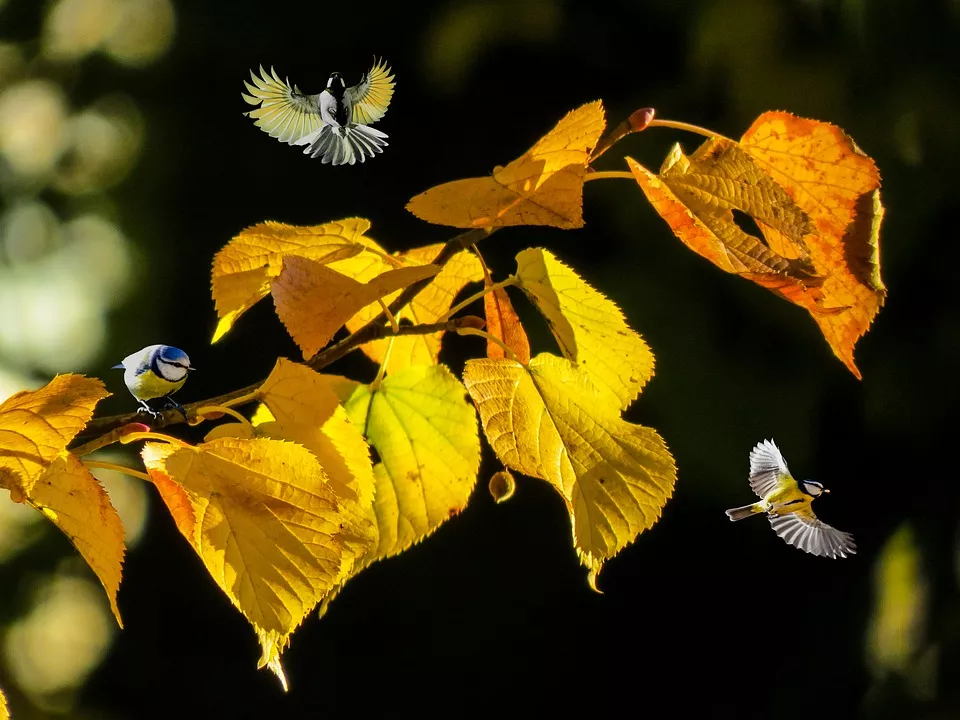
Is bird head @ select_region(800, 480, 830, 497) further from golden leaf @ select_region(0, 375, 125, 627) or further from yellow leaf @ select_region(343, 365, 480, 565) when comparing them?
golden leaf @ select_region(0, 375, 125, 627)

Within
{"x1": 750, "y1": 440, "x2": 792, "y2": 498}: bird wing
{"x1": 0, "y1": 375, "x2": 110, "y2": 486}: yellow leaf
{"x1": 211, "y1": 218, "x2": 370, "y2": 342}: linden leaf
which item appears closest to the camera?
{"x1": 0, "y1": 375, "x2": 110, "y2": 486}: yellow leaf

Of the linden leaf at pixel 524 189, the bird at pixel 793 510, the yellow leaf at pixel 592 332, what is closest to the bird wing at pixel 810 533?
the bird at pixel 793 510

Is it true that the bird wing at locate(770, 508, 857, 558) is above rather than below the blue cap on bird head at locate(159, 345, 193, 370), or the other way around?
below

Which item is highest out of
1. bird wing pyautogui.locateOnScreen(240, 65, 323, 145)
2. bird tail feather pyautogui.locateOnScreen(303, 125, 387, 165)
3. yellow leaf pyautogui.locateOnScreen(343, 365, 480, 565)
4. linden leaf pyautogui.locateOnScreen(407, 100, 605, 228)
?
linden leaf pyautogui.locateOnScreen(407, 100, 605, 228)

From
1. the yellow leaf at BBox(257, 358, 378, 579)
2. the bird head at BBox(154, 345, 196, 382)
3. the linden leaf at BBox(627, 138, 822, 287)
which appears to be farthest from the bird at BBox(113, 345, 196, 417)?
the linden leaf at BBox(627, 138, 822, 287)

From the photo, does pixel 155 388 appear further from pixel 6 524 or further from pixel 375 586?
pixel 6 524

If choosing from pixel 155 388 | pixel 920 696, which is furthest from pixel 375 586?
pixel 155 388

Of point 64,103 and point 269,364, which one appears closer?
point 269,364
